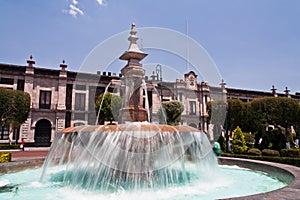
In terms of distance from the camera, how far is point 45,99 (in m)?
33.7

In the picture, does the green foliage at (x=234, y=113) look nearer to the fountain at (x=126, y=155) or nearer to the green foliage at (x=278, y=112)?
the green foliage at (x=278, y=112)

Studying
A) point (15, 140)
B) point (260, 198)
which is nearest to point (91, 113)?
point (15, 140)

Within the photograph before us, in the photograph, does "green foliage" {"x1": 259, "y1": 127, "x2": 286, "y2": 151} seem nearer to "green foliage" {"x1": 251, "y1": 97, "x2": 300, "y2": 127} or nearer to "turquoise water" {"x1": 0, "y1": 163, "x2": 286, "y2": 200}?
"green foliage" {"x1": 251, "y1": 97, "x2": 300, "y2": 127}

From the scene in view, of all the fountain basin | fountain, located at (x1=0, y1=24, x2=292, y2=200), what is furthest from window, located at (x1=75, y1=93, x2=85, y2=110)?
fountain, located at (x1=0, y1=24, x2=292, y2=200)

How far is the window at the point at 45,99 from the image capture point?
110 feet

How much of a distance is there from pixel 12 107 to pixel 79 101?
36.1ft

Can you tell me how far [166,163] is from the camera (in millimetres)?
6559

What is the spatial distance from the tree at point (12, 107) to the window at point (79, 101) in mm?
9328

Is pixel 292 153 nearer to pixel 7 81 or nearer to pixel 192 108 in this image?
pixel 192 108

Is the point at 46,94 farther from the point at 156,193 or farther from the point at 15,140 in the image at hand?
the point at 156,193

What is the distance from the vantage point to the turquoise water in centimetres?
543

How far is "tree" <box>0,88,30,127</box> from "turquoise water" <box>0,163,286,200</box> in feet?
66.3

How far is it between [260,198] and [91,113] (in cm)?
3354

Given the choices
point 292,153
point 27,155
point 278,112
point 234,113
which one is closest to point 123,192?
point 292,153
